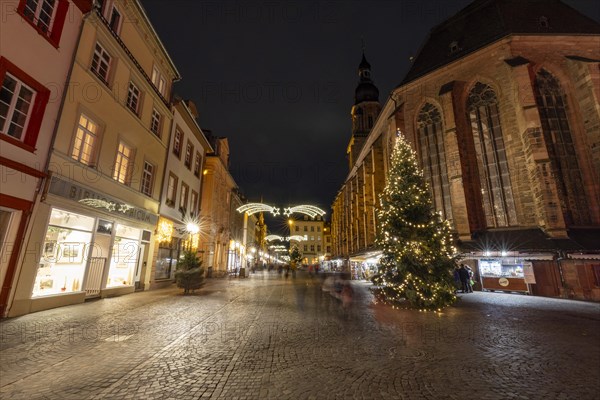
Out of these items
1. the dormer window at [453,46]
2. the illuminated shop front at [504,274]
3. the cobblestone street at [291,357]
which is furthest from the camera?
the dormer window at [453,46]

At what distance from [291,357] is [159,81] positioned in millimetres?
16866

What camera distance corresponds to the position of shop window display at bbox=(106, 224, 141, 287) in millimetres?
11977

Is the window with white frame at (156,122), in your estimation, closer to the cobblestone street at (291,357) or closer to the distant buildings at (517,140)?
the cobblestone street at (291,357)

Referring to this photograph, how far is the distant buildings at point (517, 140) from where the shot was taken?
15500 mm

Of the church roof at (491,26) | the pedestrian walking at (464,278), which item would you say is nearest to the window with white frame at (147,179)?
the pedestrian walking at (464,278)

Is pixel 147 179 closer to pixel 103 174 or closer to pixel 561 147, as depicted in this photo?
pixel 103 174

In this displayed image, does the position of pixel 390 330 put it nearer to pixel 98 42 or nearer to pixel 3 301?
pixel 3 301

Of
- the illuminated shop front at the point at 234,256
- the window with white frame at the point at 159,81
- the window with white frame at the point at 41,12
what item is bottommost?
the illuminated shop front at the point at 234,256

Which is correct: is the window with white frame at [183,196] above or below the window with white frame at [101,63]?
below

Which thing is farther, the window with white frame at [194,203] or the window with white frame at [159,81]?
the window with white frame at [194,203]

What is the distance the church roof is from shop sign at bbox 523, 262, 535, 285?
637 inches

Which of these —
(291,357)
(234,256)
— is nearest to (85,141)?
(291,357)

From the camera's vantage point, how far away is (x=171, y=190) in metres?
17.3

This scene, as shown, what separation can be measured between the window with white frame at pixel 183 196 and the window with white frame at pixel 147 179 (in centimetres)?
404
